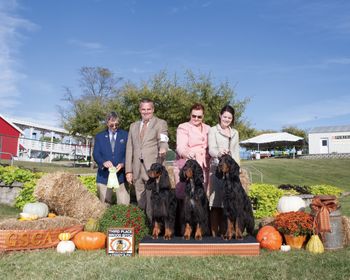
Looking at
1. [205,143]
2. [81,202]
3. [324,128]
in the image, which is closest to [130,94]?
[81,202]

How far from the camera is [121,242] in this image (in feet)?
16.9

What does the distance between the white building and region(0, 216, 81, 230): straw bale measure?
4504 cm

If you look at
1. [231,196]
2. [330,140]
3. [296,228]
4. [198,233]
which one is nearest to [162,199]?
[198,233]

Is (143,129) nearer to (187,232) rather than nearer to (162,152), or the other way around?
(162,152)

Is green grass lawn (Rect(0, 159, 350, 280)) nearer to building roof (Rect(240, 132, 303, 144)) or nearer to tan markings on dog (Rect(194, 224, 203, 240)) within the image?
tan markings on dog (Rect(194, 224, 203, 240))

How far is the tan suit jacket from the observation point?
6109mm

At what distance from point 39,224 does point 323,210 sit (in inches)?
174

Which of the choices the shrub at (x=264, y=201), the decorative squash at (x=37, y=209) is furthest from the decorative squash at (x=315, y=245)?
the decorative squash at (x=37, y=209)

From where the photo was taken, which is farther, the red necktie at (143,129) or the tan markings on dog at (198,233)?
the red necktie at (143,129)

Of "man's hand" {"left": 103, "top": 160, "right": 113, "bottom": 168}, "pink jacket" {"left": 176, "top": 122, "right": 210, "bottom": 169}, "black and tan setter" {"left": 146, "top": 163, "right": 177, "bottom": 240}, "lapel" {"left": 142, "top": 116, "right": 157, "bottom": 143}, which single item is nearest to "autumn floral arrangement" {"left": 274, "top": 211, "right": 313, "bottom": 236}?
"pink jacket" {"left": 176, "top": 122, "right": 210, "bottom": 169}

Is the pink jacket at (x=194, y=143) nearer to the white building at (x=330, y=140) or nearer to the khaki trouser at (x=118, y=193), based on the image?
the khaki trouser at (x=118, y=193)

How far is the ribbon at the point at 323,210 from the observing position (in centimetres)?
545

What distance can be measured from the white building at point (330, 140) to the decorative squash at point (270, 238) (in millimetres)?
44003

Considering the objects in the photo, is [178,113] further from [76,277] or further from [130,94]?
[76,277]
